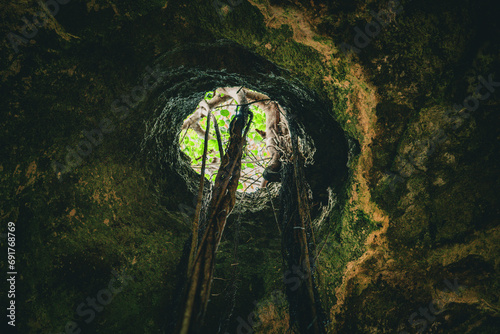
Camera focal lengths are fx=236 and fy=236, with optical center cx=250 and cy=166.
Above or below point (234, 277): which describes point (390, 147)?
above

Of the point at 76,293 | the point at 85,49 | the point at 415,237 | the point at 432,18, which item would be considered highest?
the point at 432,18

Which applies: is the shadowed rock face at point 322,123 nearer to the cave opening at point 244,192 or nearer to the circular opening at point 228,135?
the cave opening at point 244,192

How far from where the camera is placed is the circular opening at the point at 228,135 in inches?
117


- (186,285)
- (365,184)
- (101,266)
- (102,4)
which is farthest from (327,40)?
(101,266)

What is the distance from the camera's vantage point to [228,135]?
342 cm

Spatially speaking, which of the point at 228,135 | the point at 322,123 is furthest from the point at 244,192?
the point at 228,135

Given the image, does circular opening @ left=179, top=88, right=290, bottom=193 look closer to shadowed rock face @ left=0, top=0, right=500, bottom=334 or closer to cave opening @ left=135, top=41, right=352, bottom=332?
cave opening @ left=135, top=41, right=352, bottom=332

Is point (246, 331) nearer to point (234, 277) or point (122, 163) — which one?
point (234, 277)

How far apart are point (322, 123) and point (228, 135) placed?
4.89 ft

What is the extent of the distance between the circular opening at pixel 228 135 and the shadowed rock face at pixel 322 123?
64cm

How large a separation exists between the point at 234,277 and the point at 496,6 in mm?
2433

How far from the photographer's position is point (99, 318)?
5.85 ft

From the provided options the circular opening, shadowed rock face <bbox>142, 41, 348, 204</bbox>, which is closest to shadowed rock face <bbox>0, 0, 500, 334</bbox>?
shadowed rock face <bbox>142, 41, 348, 204</bbox>

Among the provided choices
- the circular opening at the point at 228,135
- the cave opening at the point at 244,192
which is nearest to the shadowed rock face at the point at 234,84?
the cave opening at the point at 244,192
